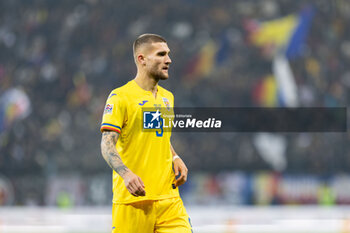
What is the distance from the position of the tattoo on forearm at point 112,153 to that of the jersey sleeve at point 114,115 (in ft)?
0.15

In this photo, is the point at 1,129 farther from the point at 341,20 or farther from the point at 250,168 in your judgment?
the point at 341,20

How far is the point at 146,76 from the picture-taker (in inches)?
180

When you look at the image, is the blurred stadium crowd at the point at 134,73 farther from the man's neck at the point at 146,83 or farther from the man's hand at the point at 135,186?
the man's hand at the point at 135,186

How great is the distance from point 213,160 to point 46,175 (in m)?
4.38

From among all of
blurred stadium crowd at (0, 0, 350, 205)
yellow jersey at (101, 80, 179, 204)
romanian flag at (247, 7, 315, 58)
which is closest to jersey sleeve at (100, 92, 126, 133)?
yellow jersey at (101, 80, 179, 204)

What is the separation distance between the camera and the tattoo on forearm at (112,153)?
4141 millimetres

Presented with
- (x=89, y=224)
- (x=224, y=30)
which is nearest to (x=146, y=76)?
(x=89, y=224)

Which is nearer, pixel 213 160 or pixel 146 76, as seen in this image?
pixel 146 76

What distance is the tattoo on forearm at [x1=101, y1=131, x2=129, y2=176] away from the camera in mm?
4141

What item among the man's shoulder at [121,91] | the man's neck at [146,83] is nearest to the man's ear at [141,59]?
the man's neck at [146,83]

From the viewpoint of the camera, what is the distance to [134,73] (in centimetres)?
1780

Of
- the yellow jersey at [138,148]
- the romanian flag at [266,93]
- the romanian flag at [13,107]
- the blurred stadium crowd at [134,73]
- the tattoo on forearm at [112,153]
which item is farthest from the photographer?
the romanian flag at [266,93]

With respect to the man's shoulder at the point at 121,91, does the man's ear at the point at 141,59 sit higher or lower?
higher

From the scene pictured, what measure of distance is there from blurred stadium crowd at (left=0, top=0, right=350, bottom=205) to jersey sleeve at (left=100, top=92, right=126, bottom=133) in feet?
38.3
